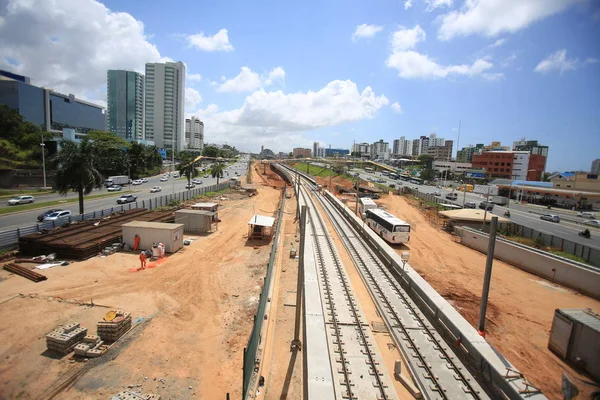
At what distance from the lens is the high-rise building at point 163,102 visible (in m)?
166

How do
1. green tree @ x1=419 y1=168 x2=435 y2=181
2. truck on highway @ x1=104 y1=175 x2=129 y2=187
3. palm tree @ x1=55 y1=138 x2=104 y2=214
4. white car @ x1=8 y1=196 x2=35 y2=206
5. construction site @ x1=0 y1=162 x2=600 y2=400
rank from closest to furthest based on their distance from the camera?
1. construction site @ x1=0 y1=162 x2=600 y2=400
2. palm tree @ x1=55 y1=138 x2=104 y2=214
3. white car @ x1=8 y1=196 x2=35 y2=206
4. truck on highway @ x1=104 y1=175 x2=129 y2=187
5. green tree @ x1=419 y1=168 x2=435 y2=181

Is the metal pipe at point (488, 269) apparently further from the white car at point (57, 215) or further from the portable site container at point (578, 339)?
the white car at point (57, 215)

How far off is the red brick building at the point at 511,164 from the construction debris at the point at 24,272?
118 metres

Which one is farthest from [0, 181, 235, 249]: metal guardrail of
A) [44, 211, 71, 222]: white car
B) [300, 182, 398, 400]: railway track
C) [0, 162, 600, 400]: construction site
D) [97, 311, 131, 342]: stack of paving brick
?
[300, 182, 398, 400]: railway track

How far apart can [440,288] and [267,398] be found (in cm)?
1385

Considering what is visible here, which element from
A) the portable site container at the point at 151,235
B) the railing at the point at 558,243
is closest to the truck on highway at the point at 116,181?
the portable site container at the point at 151,235

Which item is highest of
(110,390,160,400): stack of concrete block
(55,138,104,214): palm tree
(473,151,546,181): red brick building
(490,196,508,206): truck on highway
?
(473,151,546,181): red brick building

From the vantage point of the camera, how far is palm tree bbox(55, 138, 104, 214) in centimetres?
2950

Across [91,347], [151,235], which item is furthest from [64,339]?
[151,235]

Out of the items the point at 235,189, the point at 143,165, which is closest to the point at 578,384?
the point at 235,189

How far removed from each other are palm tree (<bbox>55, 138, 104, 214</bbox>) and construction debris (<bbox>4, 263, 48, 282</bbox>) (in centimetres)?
1273

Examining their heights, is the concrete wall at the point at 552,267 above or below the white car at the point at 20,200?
above

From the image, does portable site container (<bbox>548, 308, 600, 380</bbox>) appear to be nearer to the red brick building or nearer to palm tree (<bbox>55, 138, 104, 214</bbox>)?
palm tree (<bbox>55, 138, 104, 214</bbox>)

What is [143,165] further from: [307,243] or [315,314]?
[315,314]
